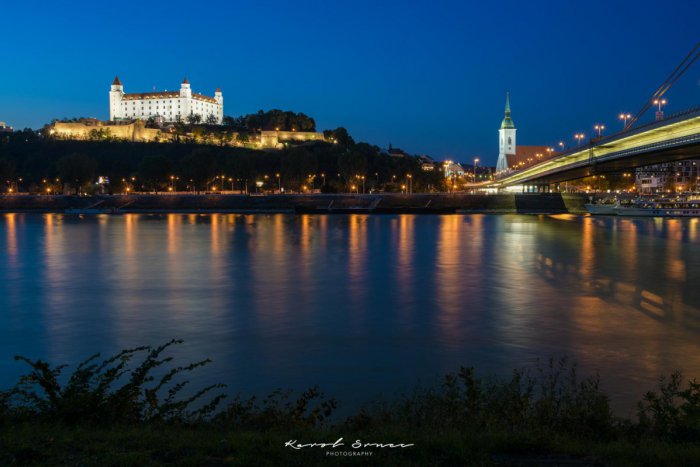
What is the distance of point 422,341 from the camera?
1214 centimetres

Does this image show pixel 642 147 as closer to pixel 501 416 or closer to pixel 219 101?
pixel 501 416

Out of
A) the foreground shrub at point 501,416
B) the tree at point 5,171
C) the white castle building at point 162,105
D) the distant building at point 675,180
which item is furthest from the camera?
the white castle building at point 162,105

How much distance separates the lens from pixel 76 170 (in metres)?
95.0

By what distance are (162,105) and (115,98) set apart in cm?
1606

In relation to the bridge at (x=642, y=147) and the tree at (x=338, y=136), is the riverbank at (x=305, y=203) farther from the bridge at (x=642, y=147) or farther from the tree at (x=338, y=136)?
the tree at (x=338, y=136)

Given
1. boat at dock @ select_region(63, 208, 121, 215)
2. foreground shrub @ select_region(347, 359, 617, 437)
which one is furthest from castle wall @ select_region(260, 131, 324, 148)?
foreground shrub @ select_region(347, 359, 617, 437)

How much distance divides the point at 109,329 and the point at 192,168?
3402 inches

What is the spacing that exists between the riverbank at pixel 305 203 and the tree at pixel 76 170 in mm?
6823

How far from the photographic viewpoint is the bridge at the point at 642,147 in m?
34.3

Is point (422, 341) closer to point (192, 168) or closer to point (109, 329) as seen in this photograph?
point (109, 329)

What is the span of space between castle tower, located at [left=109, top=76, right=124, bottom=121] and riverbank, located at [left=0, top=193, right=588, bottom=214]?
8887 centimetres

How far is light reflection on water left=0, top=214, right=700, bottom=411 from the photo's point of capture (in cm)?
1038

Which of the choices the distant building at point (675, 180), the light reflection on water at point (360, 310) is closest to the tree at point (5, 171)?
the light reflection on water at point (360, 310)

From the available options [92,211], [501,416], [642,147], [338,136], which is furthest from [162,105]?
[501,416]
